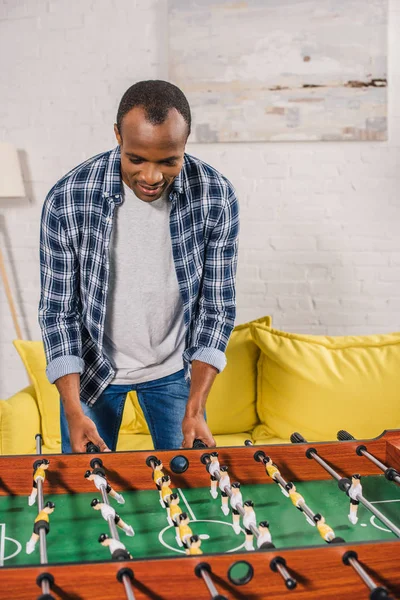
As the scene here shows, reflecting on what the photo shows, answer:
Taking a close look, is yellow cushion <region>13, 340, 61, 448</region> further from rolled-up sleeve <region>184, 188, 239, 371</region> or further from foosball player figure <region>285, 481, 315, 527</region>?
foosball player figure <region>285, 481, 315, 527</region>

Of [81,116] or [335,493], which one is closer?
[335,493]

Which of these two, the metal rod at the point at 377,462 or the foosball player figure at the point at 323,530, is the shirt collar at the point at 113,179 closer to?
the metal rod at the point at 377,462

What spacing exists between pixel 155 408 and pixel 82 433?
43 cm

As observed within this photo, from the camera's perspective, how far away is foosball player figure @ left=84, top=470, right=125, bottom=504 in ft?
4.82

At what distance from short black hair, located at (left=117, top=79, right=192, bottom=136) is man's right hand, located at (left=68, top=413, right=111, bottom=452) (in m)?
0.73

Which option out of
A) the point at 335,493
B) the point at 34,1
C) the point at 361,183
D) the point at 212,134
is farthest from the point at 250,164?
the point at 335,493

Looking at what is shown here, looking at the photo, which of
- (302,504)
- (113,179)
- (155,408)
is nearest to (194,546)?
(302,504)

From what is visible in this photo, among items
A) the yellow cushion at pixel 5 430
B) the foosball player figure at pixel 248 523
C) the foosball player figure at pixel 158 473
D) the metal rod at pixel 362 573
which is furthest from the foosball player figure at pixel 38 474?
Result: the yellow cushion at pixel 5 430

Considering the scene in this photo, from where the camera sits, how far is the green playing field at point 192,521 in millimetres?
1300

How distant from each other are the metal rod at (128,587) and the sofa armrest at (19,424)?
73.5 inches

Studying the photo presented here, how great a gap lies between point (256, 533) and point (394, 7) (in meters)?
2.96

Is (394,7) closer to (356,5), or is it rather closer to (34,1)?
(356,5)

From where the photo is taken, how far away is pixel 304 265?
3.63 m

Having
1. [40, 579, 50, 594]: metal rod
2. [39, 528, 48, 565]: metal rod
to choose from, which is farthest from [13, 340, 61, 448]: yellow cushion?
[40, 579, 50, 594]: metal rod
